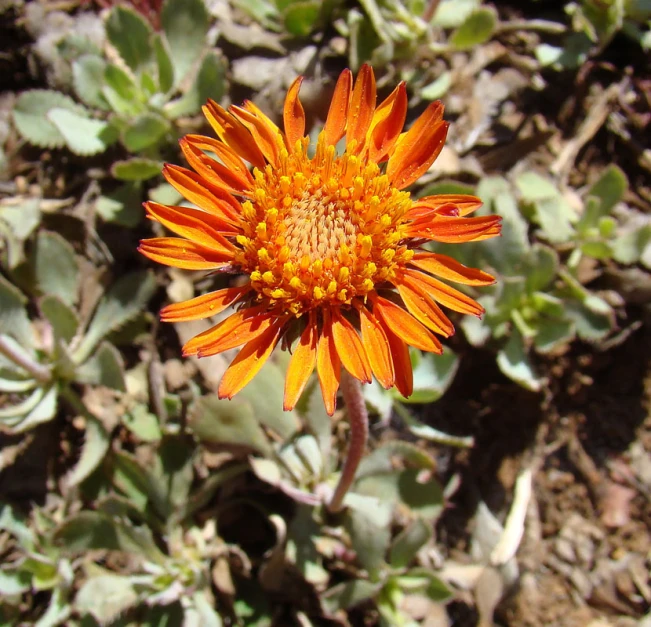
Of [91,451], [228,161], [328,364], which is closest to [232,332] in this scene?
[328,364]

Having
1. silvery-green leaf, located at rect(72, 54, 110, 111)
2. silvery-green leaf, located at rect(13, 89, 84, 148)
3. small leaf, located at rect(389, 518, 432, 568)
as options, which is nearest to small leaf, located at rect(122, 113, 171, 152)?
silvery-green leaf, located at rect(72, 54, 110, 111)

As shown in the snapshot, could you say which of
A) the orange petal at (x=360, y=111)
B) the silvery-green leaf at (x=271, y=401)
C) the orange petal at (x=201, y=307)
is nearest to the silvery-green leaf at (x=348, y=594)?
the silvery-green leaf at (x=271, y=401)

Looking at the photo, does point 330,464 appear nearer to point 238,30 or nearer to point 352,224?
point 352,224

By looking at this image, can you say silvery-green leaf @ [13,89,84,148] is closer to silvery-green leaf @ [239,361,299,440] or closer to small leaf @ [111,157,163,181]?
small leaf @ [111,157,163,181]

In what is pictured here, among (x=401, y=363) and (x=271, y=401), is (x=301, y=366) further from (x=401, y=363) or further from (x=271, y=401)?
(x=271, y=401)

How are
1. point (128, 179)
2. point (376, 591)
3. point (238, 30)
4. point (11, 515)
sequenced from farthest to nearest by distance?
1. point (238, 30)
2. point (128, 179)
3. point (11, 515)
4. point (376, 591)

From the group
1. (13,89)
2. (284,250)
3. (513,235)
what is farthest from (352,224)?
(13,89)
